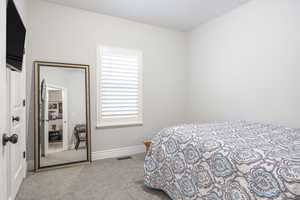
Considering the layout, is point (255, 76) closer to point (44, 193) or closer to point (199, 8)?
point (199, 8)

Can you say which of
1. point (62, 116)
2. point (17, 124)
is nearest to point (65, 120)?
point (62, 116)

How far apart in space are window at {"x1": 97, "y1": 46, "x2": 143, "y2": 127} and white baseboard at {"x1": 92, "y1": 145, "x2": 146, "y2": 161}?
20.0 inches

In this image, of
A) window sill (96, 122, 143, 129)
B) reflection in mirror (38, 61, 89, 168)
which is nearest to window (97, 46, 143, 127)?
window sill (96, 122, 143, 129)

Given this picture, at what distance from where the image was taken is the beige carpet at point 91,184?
194 centimetres

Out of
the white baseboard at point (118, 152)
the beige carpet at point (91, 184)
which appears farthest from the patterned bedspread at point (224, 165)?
the white baseboard at point (118, 152)

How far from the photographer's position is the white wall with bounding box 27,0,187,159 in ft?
9.04

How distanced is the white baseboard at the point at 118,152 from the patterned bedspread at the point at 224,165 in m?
1.34

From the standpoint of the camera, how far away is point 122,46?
3.34m

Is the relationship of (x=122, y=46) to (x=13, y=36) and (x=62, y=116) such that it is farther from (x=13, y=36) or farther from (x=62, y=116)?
(x=13, y=36)

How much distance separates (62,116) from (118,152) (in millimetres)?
1238

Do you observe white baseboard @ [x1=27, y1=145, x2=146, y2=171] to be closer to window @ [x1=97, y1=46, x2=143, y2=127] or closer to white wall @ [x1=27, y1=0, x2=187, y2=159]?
white wall @ [x1=27, y1=0, x2=187, y2=159]

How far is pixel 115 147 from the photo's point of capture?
3.30m

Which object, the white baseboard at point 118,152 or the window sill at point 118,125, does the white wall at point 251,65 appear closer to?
the window sill at point 118,125

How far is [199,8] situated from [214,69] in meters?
1.16
